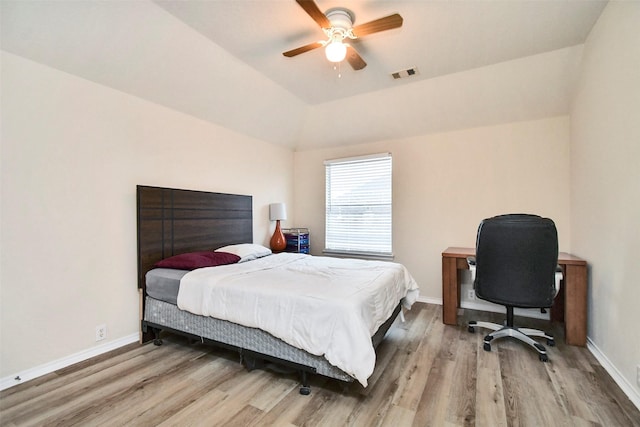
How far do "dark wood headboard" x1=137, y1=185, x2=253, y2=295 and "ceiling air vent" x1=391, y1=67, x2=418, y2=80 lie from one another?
7.97 ft

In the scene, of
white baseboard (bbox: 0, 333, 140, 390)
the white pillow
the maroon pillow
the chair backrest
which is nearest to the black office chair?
the chair backrest

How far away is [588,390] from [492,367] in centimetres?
56

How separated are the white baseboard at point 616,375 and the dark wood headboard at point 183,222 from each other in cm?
373

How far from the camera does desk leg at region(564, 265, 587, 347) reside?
258 centimetres

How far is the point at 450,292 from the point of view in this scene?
3152 millimetres

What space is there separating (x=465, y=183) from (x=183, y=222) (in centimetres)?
348

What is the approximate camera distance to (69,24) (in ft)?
6.75

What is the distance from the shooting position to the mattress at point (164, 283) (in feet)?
8.23

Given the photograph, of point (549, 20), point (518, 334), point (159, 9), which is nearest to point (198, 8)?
point (159, 9)

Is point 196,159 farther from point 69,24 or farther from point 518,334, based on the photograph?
point 518,334

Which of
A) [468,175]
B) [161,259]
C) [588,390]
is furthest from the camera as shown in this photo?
[468,175]

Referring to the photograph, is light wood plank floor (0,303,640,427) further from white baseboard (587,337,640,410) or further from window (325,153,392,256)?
window (325,153,392,256)

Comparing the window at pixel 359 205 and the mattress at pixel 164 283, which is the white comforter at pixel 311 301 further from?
the window at pixel 359 205

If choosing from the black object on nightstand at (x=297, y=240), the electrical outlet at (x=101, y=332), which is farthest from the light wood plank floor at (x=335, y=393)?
the black object on nightstand at (x=297, y=240)
